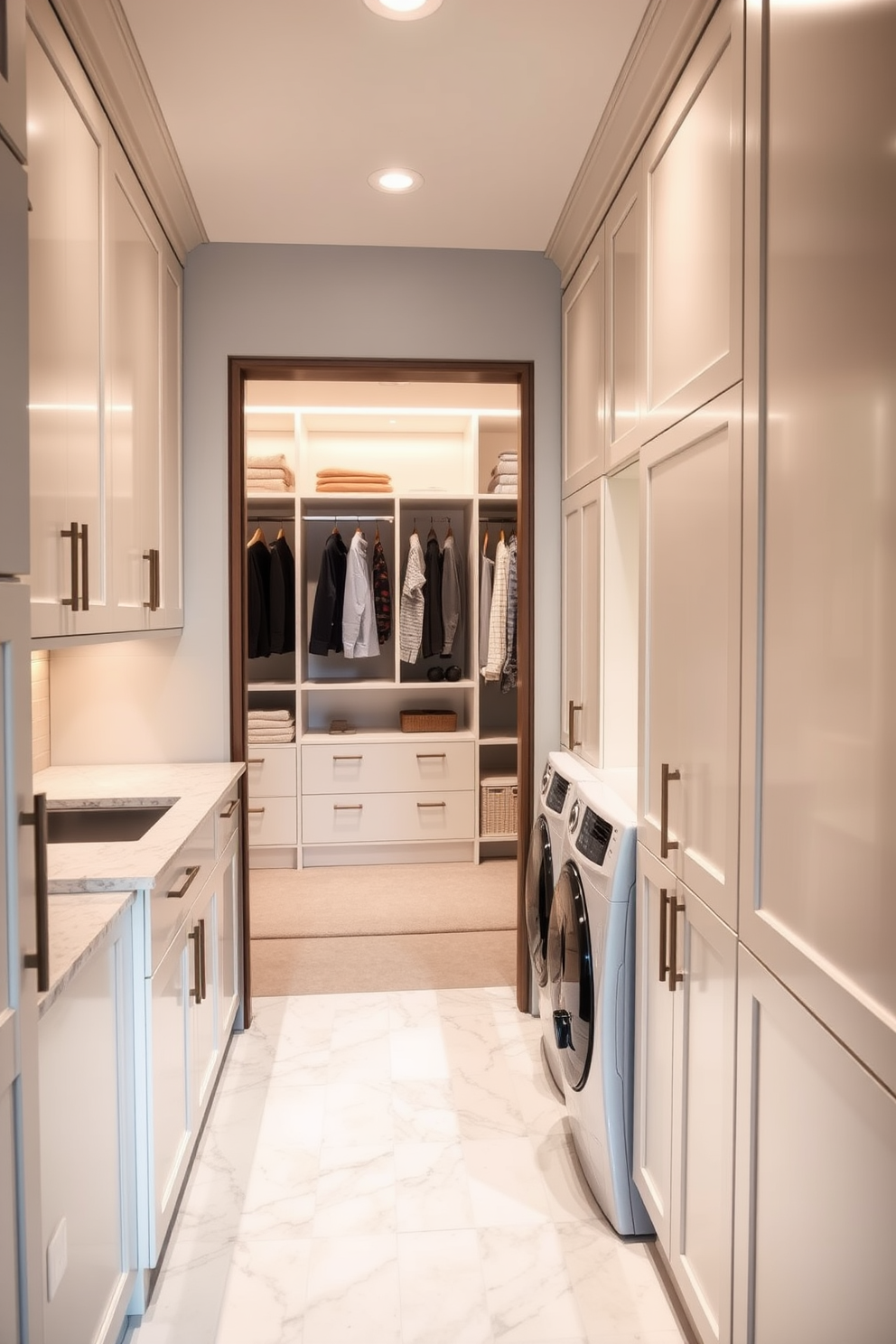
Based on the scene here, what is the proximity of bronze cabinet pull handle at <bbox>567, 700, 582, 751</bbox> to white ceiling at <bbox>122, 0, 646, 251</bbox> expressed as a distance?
1.42 meters

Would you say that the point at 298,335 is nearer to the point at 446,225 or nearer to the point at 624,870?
the point at 446,225

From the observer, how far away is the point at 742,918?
1.33 m

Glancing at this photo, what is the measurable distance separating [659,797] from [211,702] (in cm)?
159

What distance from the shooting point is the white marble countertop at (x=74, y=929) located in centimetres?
124

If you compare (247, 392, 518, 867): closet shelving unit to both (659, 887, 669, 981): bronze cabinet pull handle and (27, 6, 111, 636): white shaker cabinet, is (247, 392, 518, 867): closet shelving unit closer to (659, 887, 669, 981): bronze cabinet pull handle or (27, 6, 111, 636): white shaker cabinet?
(27, 6, 111, 636): white shaker cabinet

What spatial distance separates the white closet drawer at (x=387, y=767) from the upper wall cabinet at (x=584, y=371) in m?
2.16

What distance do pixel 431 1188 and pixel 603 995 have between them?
67 cm

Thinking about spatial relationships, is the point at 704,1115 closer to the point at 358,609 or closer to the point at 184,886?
the point at 184,886

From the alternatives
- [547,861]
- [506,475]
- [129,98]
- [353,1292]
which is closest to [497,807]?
[506,475]

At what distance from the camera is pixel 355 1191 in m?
2.09

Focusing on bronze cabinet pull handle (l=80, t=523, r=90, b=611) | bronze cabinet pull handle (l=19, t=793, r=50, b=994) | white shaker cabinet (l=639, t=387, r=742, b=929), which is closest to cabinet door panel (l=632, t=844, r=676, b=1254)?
white shaker cabinet (l=639, t=387, r=742, b=929)

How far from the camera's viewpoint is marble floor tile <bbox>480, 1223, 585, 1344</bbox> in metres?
1.67

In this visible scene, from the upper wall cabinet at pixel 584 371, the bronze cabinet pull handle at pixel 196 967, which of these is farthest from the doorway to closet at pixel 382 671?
the bronze cabinet pull handle at pixel 196 967

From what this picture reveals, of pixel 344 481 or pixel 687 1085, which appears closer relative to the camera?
pixel 687 1085
